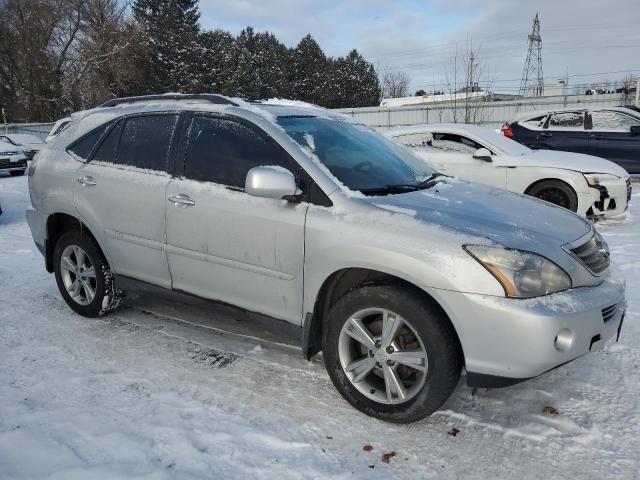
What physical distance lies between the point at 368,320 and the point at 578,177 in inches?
222

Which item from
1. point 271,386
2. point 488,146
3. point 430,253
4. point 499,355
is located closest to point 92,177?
point 271,386

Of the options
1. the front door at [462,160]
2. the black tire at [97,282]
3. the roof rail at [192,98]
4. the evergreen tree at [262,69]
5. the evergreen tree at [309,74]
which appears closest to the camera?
the roof rail at [192,98]

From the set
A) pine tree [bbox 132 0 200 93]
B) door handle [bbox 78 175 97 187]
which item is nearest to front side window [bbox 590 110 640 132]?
door handle [bbox 78 175 97 187]

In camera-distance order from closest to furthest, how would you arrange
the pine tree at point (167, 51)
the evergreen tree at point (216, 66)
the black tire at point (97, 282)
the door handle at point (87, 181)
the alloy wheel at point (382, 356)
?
1. the alloy wheel at point (382, 356)
2. the door handle at point (87, 181)
3. the black tire at point (97, 282)
4. the pine tree at point (167, 51)
5. the evergreen tree at point (216, 66)

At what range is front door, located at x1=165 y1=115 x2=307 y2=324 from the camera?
3.09 meters

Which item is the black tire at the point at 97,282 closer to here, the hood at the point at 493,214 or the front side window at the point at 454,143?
the hood at the point at 493,214

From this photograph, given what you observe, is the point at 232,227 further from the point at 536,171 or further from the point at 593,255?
the point at 536,171

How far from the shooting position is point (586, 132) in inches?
A: 435

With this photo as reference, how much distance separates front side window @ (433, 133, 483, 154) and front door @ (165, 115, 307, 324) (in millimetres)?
5098

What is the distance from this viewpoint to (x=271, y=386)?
127 inches

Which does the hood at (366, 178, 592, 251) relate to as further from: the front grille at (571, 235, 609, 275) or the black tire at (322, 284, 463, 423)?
the black tire at (322, 284, 463, 423)

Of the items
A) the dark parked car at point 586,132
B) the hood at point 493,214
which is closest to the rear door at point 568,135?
the dark parked car at point 586,132

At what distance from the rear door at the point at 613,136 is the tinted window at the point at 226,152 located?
9966 millimetres

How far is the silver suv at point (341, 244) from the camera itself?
2.54 m
